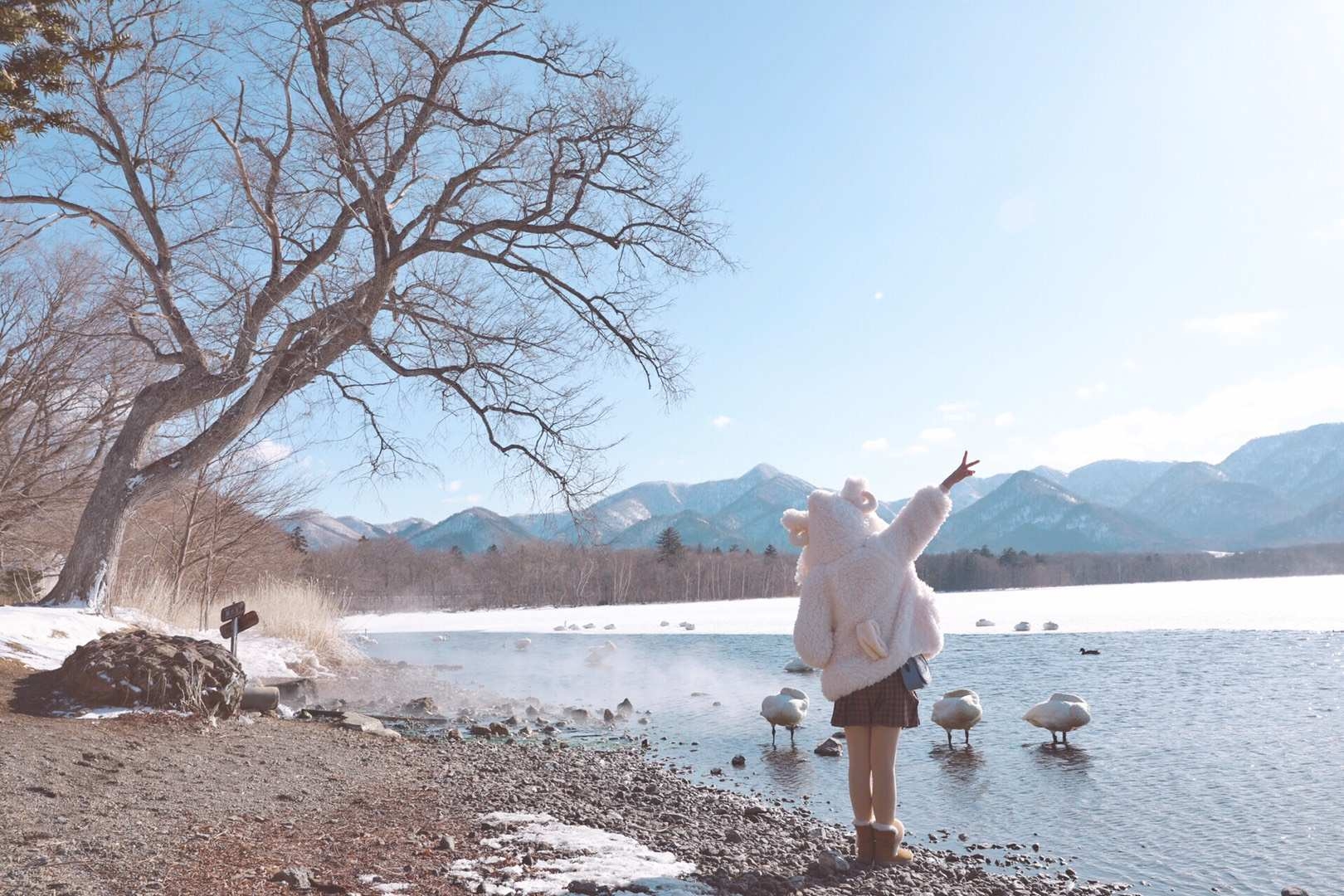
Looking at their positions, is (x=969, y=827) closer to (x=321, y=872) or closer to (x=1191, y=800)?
(x=1191, y=800)

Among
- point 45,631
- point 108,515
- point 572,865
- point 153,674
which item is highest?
point 108,515

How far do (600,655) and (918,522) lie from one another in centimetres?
1522

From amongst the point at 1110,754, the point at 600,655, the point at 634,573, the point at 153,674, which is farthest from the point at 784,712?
the point at 634,573

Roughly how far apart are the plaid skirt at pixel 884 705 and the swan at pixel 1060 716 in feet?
16.0

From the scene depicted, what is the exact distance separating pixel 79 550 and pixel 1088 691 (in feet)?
38.5

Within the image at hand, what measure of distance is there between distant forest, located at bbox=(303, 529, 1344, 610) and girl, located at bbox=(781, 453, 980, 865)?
1971 inches

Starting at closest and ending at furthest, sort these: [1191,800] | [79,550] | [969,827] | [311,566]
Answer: [969,827]
[1191,800]
[79,550]
[311,566]

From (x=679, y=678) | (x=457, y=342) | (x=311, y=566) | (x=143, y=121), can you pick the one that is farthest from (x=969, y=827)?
(x=311, y=566)

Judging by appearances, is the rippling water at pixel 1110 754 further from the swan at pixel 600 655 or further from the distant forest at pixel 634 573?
the distant forest at pixel 634 573

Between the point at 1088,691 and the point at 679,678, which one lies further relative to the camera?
the point at 679,678

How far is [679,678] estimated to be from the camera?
Answer: 47.5 feet

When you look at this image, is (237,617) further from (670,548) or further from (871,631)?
(670,548)

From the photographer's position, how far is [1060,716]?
325 inches

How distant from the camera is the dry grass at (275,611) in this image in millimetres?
11797
